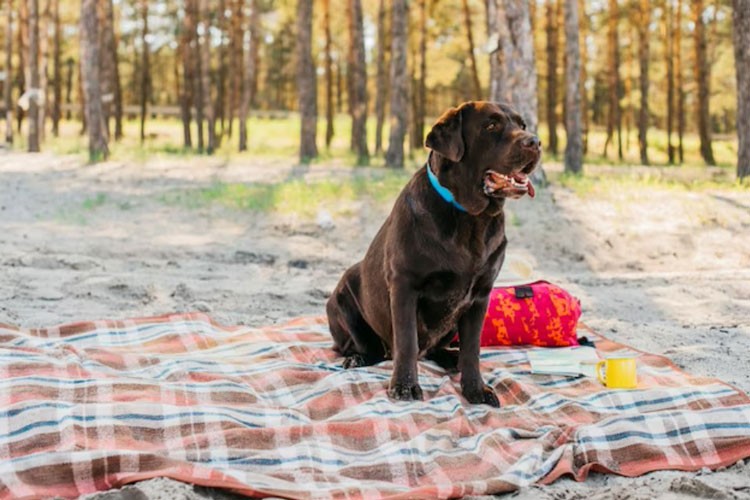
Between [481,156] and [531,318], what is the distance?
5.53ft

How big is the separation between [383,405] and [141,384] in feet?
3.96

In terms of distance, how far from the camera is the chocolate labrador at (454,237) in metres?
4.10

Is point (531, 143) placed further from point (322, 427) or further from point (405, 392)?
point (322, 427)

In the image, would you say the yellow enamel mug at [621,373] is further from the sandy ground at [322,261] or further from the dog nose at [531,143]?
the dog nose at [531,143]

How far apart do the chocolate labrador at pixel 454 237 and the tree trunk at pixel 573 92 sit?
14061mm

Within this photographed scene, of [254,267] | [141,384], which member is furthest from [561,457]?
[254,267]

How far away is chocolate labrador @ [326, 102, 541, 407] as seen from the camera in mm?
4102

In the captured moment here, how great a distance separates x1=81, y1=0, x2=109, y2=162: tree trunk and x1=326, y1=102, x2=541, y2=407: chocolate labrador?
15.3 m

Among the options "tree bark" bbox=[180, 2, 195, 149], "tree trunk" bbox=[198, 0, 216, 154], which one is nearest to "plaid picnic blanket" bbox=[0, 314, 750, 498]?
"tree trunk" bbox=[198, 0, 216, 154]

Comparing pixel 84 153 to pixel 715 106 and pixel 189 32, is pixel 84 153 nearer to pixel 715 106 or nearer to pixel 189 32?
pixel 189 32

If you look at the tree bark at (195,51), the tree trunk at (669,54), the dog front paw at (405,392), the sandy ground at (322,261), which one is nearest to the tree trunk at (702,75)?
the tree trunk at (669,54)

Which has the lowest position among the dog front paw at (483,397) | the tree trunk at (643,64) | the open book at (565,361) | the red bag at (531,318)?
the dog front paw at (483,397)

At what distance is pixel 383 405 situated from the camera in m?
4.10

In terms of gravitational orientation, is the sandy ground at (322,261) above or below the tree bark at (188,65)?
below
